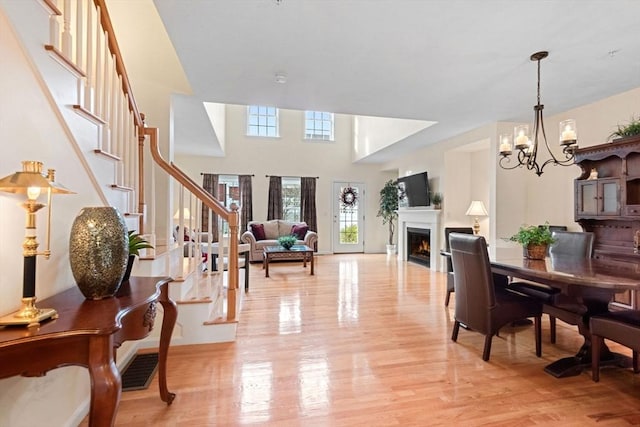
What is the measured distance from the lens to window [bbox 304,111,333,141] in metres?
8.70

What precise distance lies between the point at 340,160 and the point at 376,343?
6549 millimetres

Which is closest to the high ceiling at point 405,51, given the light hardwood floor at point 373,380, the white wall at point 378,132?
the white wall at point 378,132

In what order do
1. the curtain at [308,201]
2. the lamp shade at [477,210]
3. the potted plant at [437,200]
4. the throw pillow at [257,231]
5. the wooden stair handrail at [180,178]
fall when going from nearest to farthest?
the wooden stair handrail at [180,178] < the lamp shade at [477,210] < the potted plant at [437,200] < the throw pillow at [257,231] < the curtain at [308,201]

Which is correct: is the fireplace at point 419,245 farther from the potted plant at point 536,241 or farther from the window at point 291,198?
the potted plant at point 536,241

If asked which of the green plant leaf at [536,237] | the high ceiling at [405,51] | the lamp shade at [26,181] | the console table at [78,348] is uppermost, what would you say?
the high ceiling at [405,51]

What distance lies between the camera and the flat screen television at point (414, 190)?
6.46 m

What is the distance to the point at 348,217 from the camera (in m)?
8.95

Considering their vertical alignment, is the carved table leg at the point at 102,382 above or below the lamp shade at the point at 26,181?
below

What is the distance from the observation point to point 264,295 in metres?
4.36

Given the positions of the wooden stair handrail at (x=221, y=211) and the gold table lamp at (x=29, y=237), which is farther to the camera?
the wooden stair handrail at (x=221, y=211)

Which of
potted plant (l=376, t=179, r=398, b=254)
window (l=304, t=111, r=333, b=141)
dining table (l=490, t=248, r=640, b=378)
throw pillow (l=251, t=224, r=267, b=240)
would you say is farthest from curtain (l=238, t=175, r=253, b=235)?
dining table (l=490, t=248, r=640, b=378)

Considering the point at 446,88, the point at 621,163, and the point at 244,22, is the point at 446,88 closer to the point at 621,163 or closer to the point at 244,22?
the point at 621,163

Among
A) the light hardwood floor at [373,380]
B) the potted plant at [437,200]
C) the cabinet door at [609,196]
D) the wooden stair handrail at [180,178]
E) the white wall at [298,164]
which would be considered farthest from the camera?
the white wall at [298,164]

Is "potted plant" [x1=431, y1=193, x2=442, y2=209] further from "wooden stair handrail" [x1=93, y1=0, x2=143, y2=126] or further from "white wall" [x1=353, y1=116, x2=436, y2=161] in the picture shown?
"wooden stair handrail" [x1=93, y1=0, x2=143, y2=126]
